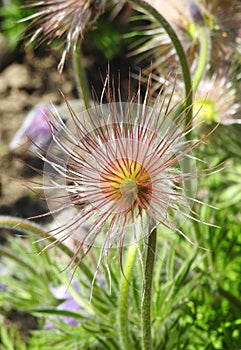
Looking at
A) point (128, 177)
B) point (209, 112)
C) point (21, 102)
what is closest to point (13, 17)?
point (21, 102)

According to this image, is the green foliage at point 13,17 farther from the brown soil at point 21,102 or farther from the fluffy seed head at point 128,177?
the fluffy seed head at point 128,177

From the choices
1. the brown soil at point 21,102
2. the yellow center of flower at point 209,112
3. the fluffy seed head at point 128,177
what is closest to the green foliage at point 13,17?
the brown soil at point 21,102

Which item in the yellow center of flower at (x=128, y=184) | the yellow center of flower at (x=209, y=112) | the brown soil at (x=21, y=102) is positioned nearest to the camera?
the yellow center of flower at (x=128, y=184)

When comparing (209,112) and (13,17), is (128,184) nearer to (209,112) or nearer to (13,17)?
(209,112)

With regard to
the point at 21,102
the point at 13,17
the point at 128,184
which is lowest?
the point at 128,184

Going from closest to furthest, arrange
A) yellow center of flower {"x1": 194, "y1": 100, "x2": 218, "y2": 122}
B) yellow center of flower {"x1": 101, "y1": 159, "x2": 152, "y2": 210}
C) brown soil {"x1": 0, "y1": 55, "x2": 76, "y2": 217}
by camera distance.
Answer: yellow center of flower {"x1": 101, "y1": 159, "x2": 152, "y2": 210} → yellow center of flower {"x1": 194, "y1": 100, "x2": 218, "y2": 122} → brown soil {"x1": 0, "y1": 55, "x2": 76, "y2": 217}

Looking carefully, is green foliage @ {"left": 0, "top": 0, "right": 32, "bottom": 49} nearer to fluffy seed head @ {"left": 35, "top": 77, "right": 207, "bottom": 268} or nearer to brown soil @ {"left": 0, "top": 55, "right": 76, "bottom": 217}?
brown soil @ {"left": 0, "top": 55, "right": 76, "bottom": 217}

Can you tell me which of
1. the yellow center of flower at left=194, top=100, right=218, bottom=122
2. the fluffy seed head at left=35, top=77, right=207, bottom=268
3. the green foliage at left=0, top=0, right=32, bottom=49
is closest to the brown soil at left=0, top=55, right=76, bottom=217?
the green foliage at left=0, top=0, right=32, bottom=49

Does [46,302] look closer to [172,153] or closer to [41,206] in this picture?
→ [172,153]
